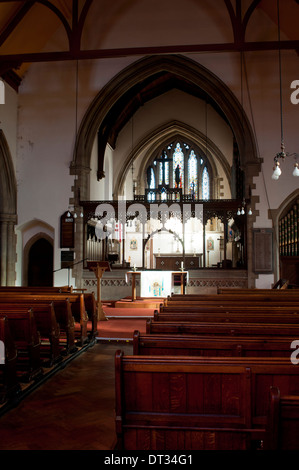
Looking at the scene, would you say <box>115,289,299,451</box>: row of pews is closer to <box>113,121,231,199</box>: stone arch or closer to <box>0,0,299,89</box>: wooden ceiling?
<box>0,0,299,89</box>: wooden ceiling

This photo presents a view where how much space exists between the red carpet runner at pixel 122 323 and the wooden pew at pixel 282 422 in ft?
16.8

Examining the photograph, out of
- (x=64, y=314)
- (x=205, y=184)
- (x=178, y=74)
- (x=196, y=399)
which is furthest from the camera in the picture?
(x=205, y=184)

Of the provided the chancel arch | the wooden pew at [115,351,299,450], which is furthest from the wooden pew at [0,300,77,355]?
the chancel arch

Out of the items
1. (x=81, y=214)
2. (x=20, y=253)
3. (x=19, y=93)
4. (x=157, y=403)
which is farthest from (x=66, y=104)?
(x=157, y=403)

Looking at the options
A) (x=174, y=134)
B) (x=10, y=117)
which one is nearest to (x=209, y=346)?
(x=10, y=117)

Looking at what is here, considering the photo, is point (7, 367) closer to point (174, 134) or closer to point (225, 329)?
point (225, 329)

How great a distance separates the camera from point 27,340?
4156 millimetres

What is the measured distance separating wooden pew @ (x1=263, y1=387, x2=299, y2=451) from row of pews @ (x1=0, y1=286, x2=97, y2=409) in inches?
102

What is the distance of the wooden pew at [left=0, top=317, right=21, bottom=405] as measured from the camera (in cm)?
356

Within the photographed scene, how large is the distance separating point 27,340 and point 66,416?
103cm

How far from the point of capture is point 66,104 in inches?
512

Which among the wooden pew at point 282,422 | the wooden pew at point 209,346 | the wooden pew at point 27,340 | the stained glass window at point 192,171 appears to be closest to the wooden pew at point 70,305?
the wooden pew at point 27,340

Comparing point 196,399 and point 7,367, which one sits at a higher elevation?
point 196,399
